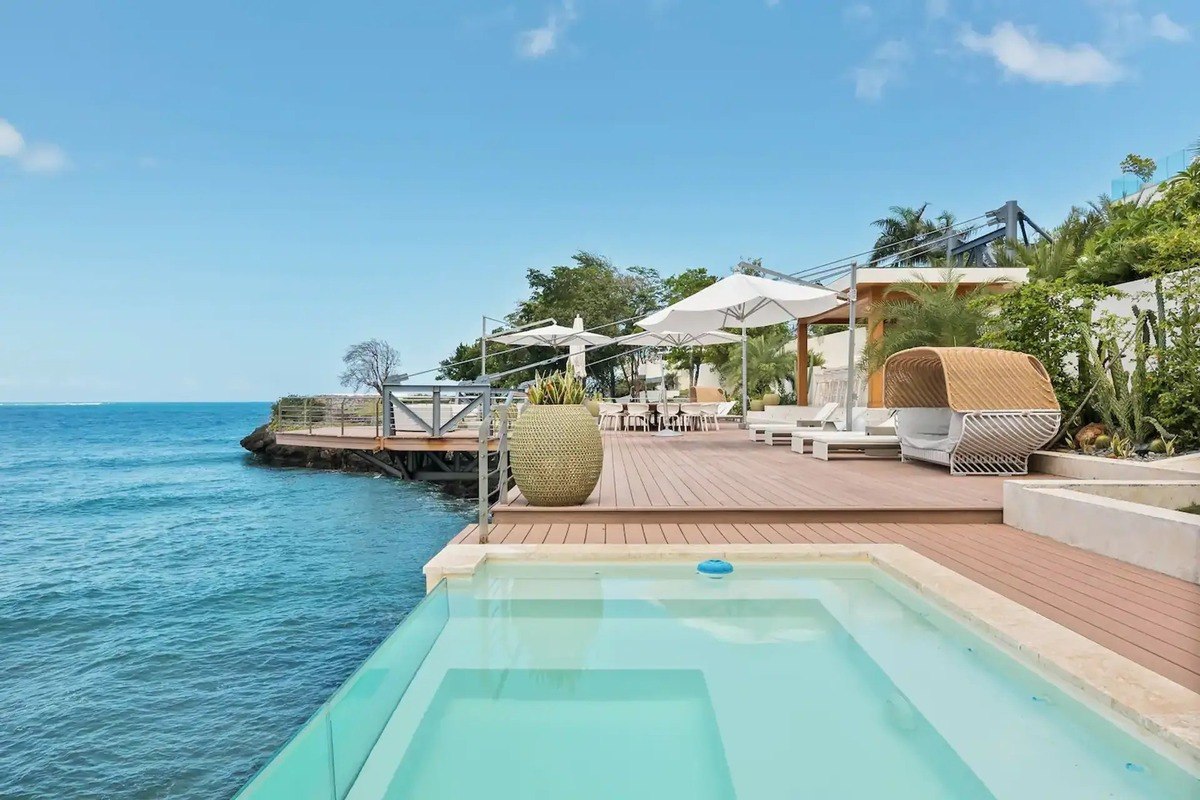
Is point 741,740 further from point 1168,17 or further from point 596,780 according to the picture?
point 1168,17

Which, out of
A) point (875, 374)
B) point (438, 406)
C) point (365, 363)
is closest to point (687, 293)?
point (875, 374)

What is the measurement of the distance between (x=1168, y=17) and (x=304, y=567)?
10.5 meters

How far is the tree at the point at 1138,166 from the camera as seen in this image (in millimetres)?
25591

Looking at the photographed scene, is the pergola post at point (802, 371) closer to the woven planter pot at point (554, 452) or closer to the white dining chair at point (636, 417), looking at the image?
the white dining chair at point (636, 417)

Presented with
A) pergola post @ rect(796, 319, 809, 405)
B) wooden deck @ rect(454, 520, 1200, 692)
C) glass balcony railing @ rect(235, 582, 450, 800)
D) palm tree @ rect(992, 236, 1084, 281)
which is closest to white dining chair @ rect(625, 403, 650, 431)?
pergola post @ rect(796, 319, 809, 405)

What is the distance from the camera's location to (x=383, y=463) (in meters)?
18.9

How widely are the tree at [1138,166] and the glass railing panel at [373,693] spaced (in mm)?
30491

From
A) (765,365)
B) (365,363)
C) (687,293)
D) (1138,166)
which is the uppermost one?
(1138,166)

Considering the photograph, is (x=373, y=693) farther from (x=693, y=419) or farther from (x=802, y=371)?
(x=802, y=371)

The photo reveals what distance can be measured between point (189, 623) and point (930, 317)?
1277 cm

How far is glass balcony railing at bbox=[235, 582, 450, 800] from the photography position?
161cm

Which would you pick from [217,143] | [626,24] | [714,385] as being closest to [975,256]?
[714,385]

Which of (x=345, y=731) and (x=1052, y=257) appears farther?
(x=1052, y=257)

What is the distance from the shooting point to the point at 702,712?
8.55 ft
